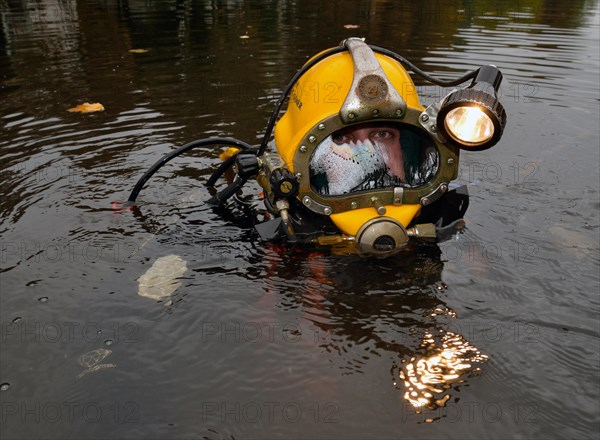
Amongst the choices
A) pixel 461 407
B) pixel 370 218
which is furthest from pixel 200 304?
pixel 461 407

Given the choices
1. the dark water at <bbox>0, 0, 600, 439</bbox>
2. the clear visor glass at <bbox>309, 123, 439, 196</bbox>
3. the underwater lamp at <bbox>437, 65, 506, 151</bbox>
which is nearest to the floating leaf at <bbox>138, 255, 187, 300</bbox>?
the dark water at <bbox>0, 0, 600, 439</bbox>

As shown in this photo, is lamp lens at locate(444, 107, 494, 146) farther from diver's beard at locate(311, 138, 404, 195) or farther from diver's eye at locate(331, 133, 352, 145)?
diver's eye at locate(331, 133, 352, 145)

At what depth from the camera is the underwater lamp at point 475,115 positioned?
10.3 feet

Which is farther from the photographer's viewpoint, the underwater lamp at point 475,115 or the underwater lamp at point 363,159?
the underwater lamp at point 363,159

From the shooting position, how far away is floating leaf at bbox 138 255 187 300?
3762 millimetres

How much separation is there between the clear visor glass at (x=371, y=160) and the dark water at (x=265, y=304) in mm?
583

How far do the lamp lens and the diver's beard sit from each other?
0.54m

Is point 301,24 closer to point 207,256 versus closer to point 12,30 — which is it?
point 12,30

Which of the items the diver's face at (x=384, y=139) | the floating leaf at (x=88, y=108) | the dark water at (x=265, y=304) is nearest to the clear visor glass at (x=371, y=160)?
the diver's face at (x=384, y=139)

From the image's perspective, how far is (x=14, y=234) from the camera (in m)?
4.51

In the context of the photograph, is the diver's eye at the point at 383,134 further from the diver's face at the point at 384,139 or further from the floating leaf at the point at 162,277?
the floating leaf at the point at 162,277

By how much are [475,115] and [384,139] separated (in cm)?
66

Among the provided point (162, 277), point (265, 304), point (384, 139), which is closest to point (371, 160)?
point (384, 139)

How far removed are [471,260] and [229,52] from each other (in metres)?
8.19
